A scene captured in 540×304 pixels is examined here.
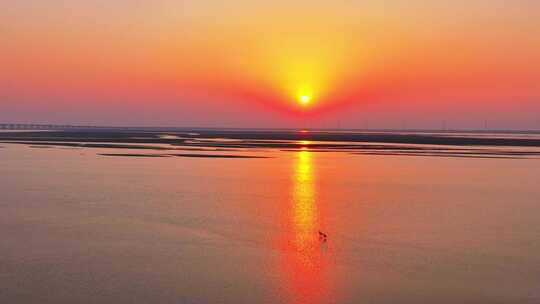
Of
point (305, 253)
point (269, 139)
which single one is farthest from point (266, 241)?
point (269, 139)

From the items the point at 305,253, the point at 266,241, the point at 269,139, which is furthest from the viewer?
the point at 269,139

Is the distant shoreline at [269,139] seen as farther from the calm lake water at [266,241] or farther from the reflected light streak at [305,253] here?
the reflected light streak at [305,253]

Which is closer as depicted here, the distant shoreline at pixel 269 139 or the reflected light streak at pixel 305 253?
the reflected light streak at pixel 305 253

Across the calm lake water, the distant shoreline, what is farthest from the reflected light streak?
the distant shoreline

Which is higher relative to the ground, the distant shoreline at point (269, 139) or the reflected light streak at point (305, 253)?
the distant shoreline at point (269, 139)

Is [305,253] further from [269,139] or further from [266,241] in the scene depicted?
[269,139]

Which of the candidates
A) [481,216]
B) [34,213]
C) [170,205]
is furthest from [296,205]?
[34,213]

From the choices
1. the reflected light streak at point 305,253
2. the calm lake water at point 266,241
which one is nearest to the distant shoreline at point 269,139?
the calm lake water at point 266,241

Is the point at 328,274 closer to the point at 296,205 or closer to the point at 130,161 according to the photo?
the point at 296,205
